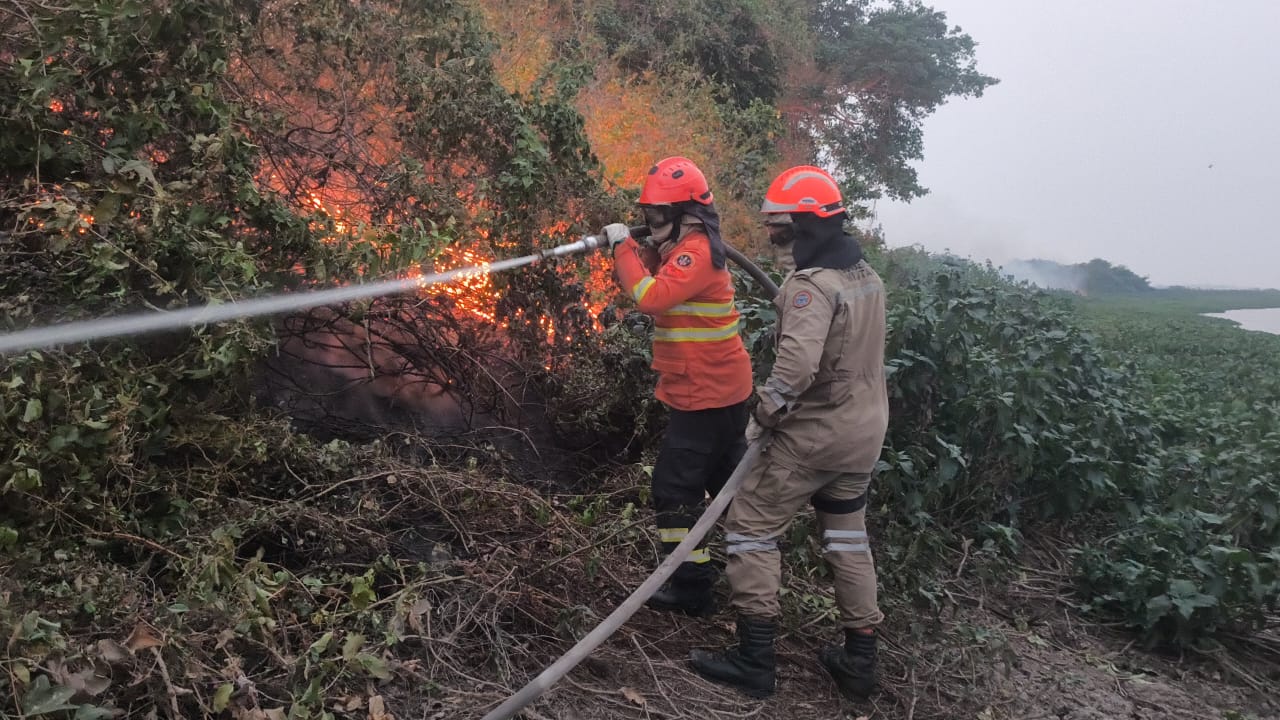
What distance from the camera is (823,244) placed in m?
3.93

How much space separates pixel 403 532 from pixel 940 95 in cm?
2728

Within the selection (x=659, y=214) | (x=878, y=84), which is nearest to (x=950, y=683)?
(x=659, y=214)

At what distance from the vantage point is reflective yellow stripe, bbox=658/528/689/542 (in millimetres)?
4395

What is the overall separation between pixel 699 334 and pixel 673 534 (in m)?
0.95

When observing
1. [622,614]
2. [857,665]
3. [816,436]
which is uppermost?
[816,436]

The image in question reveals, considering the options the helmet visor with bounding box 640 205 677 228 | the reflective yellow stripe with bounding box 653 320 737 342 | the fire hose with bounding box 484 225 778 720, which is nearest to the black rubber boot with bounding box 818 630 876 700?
the fire hose with bounding box 484 225 778 720

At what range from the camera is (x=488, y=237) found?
5574 mm

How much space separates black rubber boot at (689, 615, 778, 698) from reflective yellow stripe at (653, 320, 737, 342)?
4.13 feet

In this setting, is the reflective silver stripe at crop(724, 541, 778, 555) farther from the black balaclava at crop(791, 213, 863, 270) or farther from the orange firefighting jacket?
the black balaclava at crop(791, 213, 863, 270)

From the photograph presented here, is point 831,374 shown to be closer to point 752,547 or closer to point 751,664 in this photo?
point 752,547

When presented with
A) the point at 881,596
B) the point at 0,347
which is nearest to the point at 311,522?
the point at 0,347

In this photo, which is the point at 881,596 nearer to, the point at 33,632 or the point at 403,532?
the point at 403,532

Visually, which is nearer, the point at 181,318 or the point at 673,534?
the point at 181,318

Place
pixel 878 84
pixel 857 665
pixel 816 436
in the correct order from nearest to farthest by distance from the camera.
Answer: pixel 816 436
pixel 857 665
pixel 878 84
